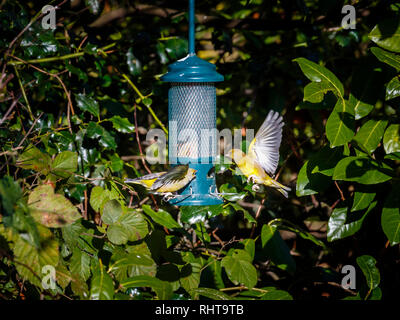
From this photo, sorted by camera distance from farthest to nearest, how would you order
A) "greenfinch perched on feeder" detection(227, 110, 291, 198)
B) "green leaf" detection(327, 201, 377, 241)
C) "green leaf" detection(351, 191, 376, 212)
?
"greenfinch perched on feeder" detection(227, 110, 291, 198) → "green leaf" detection(327, 201, 377, 241) → "green leaf" detection(351, 191, 376, 212)

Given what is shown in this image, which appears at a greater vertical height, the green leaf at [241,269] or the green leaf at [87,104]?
the green leaf at [87,104]

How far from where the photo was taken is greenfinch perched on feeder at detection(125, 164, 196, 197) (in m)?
2.39

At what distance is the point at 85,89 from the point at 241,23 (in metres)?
1.29

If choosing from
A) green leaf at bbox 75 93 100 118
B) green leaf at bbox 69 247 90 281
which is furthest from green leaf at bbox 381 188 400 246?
Answer: green leaf at bbox 75 93 100 118

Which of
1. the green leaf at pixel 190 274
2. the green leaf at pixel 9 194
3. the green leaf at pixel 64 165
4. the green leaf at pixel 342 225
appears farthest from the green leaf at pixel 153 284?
the green leaf at pixel 342 225

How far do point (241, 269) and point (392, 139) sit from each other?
0.98 m

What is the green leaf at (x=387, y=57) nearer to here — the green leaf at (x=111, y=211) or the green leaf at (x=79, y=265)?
the green leaf at (x=111, y=211)

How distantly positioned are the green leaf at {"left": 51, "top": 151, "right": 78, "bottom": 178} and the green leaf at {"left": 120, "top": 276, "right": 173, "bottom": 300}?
531 millimetres

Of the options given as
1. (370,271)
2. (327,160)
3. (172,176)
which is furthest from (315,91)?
(370,271)

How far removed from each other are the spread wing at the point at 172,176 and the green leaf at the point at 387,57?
1.07 m

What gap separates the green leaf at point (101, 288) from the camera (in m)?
1.92

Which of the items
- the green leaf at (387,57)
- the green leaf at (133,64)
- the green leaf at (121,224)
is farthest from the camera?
the green leaf at (133,64)

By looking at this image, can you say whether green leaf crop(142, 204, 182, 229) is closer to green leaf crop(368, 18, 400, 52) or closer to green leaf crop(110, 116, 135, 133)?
green leaf crop(110, 116, 135, 133)

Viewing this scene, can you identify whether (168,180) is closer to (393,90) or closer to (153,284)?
(153,284)
